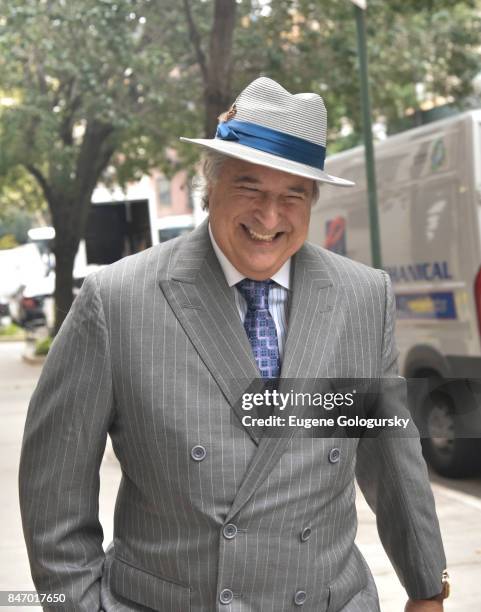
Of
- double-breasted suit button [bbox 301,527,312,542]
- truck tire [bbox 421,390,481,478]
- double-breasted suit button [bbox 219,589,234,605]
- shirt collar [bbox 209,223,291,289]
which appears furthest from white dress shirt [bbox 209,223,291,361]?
truck tire [bbox 421,390,481,478]

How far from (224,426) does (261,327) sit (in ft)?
0.79

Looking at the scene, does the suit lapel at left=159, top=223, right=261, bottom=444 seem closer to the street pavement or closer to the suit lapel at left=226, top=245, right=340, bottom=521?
the suit lapel at left=226, top=245, right=340, bottom=521

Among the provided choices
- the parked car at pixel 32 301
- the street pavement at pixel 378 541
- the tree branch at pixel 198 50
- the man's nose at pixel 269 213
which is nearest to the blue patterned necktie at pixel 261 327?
the man's nose at pixel 269 213

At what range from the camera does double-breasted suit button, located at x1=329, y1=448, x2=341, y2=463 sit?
7.06 feet

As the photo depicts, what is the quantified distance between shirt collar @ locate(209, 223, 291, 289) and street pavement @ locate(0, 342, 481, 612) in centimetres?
328

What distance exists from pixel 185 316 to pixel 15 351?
84.6 feet

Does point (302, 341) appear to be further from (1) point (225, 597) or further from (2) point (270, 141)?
(1) point (225, 597)

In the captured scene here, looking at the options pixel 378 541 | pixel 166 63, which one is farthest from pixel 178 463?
pixel 166 63

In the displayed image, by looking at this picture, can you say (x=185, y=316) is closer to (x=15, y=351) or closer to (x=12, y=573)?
(x=12, y=573)

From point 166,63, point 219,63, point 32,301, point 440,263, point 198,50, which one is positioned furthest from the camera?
point 32,301

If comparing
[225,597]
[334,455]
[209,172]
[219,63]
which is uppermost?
[219,63]

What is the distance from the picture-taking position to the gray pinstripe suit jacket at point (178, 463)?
2.06 m

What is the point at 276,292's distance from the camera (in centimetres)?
228

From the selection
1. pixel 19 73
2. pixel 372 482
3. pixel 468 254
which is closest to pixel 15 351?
pixel 19 73
